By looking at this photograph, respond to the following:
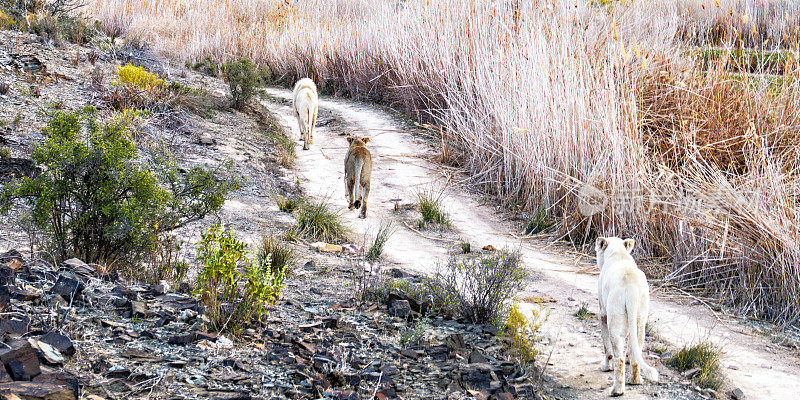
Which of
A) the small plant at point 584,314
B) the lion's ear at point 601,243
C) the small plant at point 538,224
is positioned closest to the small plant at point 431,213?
the small plant at point 538,224

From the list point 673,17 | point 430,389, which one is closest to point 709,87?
point 673,17

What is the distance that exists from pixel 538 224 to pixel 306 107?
4.36 m

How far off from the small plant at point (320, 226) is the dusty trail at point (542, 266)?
32cm

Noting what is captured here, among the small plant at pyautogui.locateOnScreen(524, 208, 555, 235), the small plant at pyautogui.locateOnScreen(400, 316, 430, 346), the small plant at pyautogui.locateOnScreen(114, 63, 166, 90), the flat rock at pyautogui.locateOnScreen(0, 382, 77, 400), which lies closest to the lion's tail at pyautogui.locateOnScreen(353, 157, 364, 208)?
the small plant at pyautogui.locateOnScreen(524, 208, 555, 235)

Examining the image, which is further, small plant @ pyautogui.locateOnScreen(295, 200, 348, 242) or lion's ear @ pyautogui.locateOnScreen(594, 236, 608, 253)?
small plant @ pyautogui.locateOnScreen(295, 200, 348, 242)

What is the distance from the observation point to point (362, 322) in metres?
4.09

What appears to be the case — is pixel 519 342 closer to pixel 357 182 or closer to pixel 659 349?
pixel 659 349

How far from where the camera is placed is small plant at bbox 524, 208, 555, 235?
289 inches

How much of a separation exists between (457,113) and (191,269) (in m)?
6.14

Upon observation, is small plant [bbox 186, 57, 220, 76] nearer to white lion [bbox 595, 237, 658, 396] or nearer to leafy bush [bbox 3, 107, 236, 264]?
leafy bush [bbox 3, 107, 236, 264]

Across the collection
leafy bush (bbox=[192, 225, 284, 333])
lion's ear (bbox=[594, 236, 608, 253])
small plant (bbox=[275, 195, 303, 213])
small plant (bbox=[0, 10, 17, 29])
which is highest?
A: small plant (bbox=[0, 10, 17, 29])

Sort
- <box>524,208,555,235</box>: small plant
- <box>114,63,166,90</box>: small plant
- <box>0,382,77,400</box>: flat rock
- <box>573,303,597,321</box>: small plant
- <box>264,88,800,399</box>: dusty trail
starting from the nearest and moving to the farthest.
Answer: <box>0,382,77,400</box>: flat rock
<box>264,88,800,399</box>: dusty trail
<box>573,303,597,321</box>: small plant
<box>524,208,555,235</box>: small plant
<box>114,63,166,90</box>: small plant

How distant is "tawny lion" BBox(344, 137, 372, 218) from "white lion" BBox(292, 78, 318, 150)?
8.65 ft

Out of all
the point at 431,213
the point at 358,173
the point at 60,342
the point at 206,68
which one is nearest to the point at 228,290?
the point at 60,342
